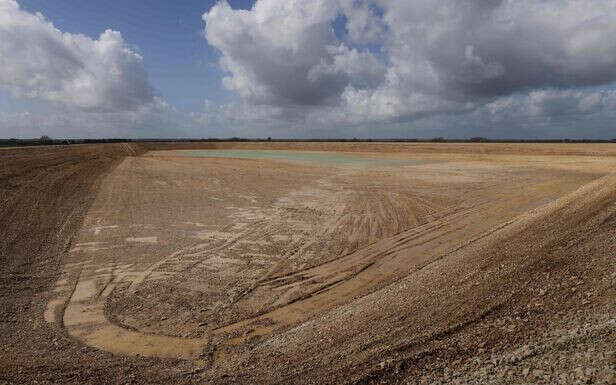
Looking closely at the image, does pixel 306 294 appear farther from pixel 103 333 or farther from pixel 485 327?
pixel 485 327

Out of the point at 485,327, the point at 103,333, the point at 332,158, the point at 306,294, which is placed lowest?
the point at 103,333

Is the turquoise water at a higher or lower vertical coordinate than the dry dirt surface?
higher

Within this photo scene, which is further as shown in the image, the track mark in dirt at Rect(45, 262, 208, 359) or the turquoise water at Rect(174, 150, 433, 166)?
the turquoise water at Rect(174, 150, 433, 166)

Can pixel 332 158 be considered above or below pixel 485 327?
above

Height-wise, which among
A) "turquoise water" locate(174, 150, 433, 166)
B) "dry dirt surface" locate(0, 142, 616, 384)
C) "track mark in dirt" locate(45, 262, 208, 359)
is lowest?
"track mark in dirt" locate(45, 262, 208, 359)

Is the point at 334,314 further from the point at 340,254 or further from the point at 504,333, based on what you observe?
the point at 340,254

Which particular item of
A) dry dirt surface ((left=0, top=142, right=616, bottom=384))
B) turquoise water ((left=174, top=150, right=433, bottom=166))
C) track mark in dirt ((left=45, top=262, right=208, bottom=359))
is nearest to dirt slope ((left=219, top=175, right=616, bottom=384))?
dry dirt surface ((left=0, top=142, right=616, bottom=384))

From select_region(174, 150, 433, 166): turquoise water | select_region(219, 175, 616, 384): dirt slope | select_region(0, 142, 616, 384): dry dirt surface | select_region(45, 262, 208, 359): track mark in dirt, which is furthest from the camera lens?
select_region(174, 150, 433, 166): turquoise water

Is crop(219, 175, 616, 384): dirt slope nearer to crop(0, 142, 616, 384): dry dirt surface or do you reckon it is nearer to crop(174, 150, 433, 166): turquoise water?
crop(0, 142, 616, 384): dry dirt surface

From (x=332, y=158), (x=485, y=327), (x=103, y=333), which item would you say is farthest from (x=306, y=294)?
(x=332, y=158)
